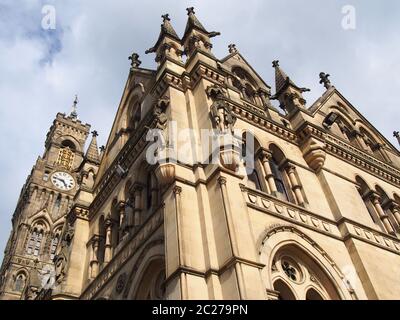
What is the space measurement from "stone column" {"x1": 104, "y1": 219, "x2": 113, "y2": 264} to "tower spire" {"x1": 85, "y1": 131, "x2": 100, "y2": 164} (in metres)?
6.36

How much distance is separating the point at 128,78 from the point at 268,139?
31.9 ft

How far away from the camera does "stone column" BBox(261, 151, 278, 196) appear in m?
15.2

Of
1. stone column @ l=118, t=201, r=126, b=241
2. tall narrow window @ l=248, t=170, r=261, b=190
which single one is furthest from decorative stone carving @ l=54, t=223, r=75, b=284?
tall narrow window @ l=248, t=170, r=261, b=190

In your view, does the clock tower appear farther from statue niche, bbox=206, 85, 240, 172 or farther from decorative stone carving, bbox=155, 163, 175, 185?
decorative stone carving, bbox=155, 163, 175, 185

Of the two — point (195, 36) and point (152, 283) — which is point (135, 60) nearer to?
point (195, 36)

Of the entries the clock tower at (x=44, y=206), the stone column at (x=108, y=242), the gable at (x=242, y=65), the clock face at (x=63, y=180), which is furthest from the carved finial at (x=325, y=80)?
the clock face at (x=63, y=180)

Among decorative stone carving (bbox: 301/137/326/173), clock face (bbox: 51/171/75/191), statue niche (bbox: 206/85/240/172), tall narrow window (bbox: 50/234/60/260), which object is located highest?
clock face (bbox: 51/171/75/191)

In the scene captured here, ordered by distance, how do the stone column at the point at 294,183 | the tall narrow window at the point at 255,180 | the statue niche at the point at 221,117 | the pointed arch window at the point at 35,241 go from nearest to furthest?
the statue niche at the point at 221,117, the tall narrow window at the point at 255,180, the stone column at the point at 294,183, the pointed arch window at the point at 35,241

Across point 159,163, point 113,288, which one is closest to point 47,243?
point 113,288

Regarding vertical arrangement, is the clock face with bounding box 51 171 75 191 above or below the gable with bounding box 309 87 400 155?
above

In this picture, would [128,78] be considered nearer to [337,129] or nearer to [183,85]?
[183,85]

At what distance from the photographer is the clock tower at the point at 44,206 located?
1848 inches

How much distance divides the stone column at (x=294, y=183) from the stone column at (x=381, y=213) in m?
4.60

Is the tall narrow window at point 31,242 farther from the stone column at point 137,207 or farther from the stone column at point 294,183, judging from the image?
the stone column at point 294,183
